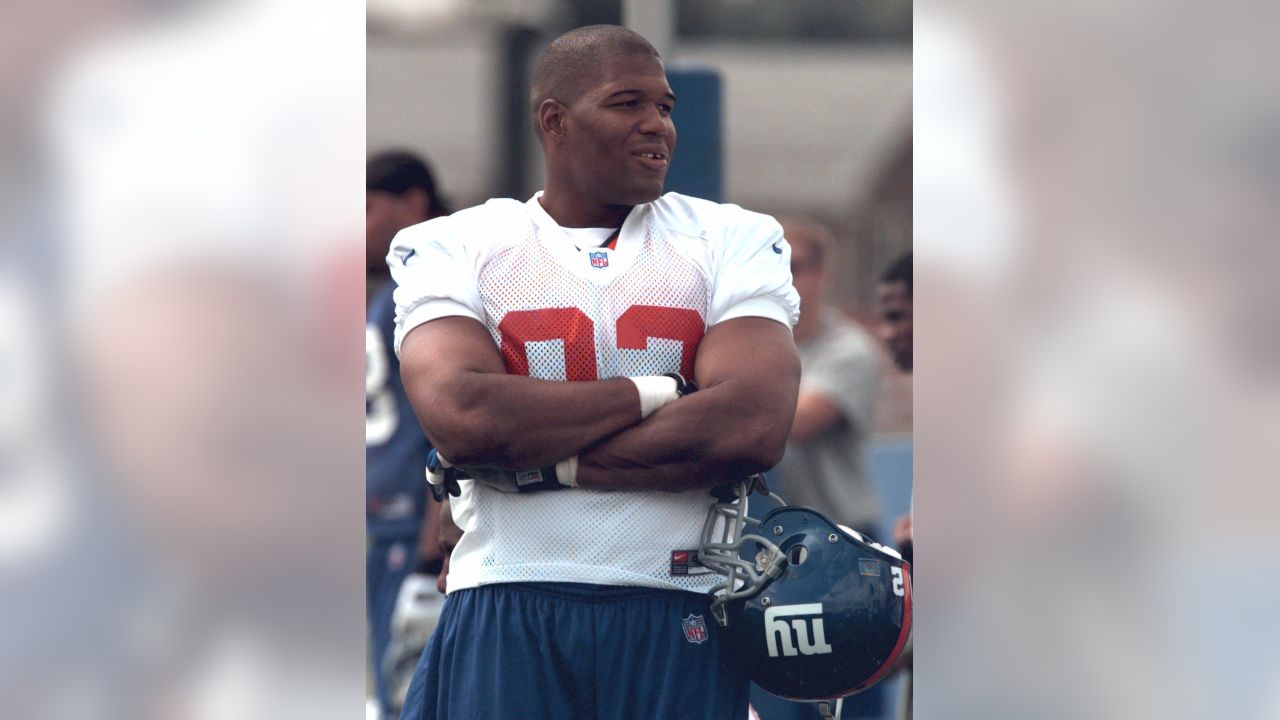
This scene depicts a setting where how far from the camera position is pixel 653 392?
290 cm

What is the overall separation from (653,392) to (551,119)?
59 cm

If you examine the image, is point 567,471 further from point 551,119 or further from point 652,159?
point 551,119

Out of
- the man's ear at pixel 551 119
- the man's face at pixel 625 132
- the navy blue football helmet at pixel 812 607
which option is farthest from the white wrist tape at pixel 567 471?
the man's ear at pixel 551 119

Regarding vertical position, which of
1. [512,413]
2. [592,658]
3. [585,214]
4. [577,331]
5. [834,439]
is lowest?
[592,658]

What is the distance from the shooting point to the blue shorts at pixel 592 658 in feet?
9.55

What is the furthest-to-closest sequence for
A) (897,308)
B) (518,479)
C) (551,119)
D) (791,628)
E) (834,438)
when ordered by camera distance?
(834,438), (897,308), (551,119), (518,479), (791,628)

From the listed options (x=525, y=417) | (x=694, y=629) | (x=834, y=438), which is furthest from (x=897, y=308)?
(x=525, y=417)

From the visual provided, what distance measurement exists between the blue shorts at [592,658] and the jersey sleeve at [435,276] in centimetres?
50

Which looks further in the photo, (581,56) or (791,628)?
(581,56)
